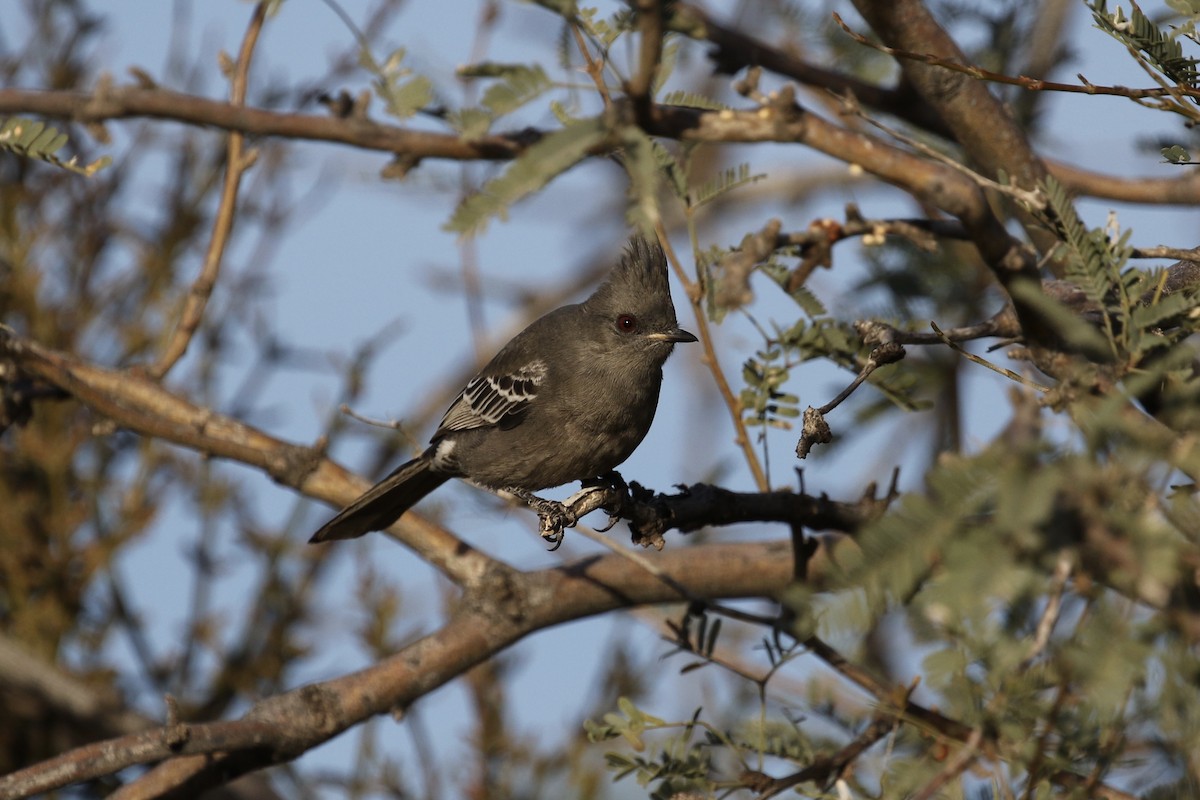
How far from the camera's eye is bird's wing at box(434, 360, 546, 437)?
5824mm

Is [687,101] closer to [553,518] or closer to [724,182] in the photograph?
[724,182]

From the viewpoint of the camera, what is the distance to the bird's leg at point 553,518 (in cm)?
445

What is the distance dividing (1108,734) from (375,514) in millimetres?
3660

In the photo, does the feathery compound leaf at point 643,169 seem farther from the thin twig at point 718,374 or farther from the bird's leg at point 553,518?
the bird's leg at point 553,518

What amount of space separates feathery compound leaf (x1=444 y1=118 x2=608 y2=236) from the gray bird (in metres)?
2.60

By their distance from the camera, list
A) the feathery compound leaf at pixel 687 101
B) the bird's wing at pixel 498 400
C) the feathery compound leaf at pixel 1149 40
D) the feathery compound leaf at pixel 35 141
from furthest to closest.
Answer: the bird's wing at pixel 498 400 → the feathery compound leaf at pixel 687 101 → the feathery compound leaf at pixel 35 141 → the feathery compound leaf at pixel 1149 40

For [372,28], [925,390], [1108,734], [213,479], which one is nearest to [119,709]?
[213,479]

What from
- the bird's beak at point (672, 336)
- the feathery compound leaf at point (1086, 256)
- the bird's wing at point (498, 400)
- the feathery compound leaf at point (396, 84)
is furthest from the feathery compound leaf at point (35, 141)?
the feathery compound leaf at point (1086, 256)

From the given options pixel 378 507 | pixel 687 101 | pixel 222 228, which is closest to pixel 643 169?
pixel 687 101

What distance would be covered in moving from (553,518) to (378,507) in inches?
52.7

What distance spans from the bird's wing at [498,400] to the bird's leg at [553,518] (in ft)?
2.07

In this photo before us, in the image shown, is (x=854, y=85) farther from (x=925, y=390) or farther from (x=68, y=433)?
(x=68, y=433)

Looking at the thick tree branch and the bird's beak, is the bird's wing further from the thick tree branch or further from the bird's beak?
the thick tree branch

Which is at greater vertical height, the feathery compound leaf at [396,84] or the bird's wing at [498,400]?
the feathery compound leaf at [396,84]
